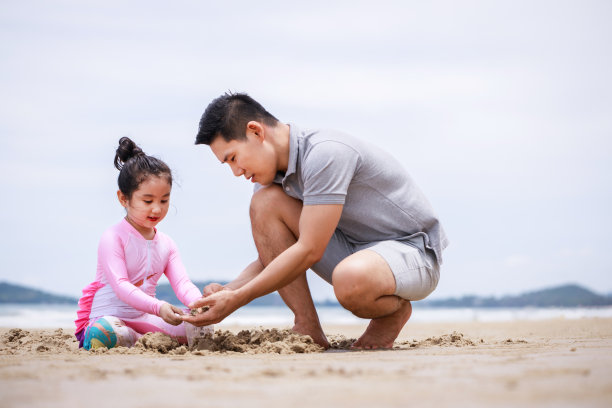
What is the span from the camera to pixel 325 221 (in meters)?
3.13

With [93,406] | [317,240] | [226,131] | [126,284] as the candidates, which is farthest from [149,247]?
[93,406]

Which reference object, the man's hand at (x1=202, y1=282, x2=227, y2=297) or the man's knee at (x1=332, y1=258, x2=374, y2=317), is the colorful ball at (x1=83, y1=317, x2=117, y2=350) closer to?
the man's hand at (x1=202, y1=282, x2=227, y2=297)

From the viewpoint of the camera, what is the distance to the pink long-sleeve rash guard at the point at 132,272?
141 inches

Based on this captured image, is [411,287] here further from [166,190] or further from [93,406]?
[93,406]

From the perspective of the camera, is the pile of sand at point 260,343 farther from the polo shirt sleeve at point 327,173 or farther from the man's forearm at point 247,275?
the polo shirt sleeve at point 327,173

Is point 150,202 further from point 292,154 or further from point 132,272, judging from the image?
point 292,154

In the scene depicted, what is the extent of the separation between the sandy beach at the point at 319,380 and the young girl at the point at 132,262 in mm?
829

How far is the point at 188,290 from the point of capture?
3.99 metres

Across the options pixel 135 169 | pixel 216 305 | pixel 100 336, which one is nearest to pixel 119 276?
pixel 100 336

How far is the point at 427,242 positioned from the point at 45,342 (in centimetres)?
270

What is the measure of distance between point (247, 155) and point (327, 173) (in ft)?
1.58

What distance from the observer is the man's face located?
3.31m

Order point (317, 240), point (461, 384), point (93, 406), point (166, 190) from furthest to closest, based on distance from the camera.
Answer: point (166, 190) < point (317, 240) < point (461, 384) < point (93, 406)

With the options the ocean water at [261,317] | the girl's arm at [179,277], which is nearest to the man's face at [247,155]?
the girl's arm at [179,277]
